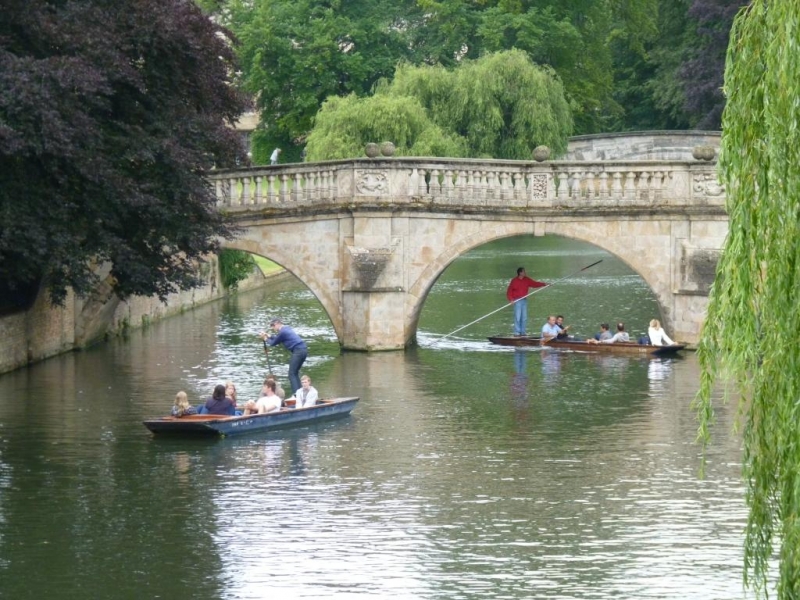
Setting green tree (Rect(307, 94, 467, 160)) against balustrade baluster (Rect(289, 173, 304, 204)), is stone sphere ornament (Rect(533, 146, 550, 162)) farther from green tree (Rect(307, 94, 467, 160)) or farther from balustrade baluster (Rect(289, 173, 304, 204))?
green tree (Rect(307, 94, 467, 160))

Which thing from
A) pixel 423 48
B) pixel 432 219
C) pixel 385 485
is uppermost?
pixel 423 48

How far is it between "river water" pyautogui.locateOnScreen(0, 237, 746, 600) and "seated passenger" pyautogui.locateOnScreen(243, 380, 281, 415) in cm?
39

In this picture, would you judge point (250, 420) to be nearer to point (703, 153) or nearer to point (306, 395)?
point (306, 395)

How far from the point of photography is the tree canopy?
42.8 meters

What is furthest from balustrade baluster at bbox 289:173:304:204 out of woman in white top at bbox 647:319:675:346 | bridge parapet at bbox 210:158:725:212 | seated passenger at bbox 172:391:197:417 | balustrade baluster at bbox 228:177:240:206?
seated passenger at bbox 172:391:197:417

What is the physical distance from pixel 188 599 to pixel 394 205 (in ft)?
52.3

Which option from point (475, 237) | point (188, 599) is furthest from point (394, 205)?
point (188, 599)

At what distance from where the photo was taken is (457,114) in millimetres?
44656

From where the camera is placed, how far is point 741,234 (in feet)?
42.9

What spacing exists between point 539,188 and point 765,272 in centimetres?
1774

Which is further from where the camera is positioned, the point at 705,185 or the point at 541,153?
the point at 541,153

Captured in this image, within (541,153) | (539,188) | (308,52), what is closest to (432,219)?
(539,188)

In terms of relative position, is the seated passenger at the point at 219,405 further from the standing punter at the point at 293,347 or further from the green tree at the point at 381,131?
the green tree at the point at 381,131

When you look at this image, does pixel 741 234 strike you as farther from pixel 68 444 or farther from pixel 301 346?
pixel 301 346
